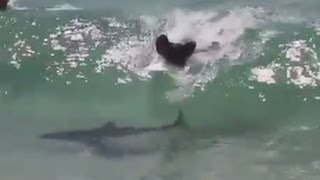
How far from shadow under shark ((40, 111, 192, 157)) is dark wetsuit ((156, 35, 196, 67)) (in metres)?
1.20

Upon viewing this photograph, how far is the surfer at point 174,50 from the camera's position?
8.05 m

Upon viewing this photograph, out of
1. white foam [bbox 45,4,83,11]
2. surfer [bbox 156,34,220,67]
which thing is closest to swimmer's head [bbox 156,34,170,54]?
surfer [bbox 156,34,220,67]

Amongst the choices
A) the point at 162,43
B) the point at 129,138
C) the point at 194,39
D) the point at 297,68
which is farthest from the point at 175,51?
the point at 129,138

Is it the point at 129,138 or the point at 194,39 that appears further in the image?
the point at 194,39

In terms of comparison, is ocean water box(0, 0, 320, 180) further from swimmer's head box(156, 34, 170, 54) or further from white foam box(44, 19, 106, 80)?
swimmer's head box(156, 34, 170, 54)

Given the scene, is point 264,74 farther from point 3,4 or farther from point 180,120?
point 3,4

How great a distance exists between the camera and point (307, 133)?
6.72 meters

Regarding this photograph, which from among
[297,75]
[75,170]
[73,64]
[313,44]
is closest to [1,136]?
[75,170]

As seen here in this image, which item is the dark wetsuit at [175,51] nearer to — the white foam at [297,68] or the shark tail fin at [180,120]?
the white foam at [297,68]

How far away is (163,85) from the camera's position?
7828 mm

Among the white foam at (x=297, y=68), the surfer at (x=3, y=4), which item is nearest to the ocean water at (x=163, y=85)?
the white foam at (x=297, y=68)

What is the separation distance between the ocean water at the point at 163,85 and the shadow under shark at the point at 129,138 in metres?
0.09

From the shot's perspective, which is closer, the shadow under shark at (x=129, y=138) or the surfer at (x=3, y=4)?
the shadow under shark at (x=129, y=138)

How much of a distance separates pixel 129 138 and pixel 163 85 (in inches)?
46.1
